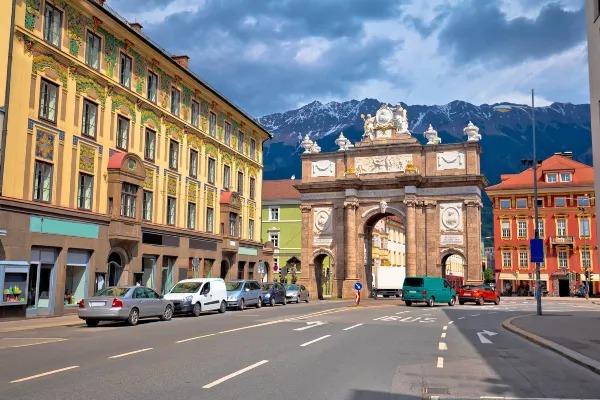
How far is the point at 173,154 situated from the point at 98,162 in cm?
786

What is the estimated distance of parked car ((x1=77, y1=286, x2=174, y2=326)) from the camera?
2098cm

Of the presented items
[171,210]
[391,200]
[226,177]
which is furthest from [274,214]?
[171,210]

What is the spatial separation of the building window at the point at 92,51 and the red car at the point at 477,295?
3130 cm

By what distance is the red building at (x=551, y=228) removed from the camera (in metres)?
73.9

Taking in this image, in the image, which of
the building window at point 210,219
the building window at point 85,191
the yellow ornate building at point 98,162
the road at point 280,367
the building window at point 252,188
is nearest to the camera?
the road at point 280,367

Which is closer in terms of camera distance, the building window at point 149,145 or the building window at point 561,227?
the building window at point 149,145

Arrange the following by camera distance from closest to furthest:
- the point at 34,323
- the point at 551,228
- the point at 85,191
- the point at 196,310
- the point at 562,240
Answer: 1. the point at 34,323
2. the point at 196,310
3. the point at 85,191
4. the point at 562,240
5. the point at 551,228

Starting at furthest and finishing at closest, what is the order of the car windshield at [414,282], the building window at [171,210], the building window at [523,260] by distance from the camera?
the building window at [523,260] → the car windshield at [414,282] → the building window at [171,210]

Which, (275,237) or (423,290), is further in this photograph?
(275,237)

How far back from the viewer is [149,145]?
34.2 metres

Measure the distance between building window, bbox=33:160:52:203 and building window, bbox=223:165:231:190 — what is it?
62.0ft

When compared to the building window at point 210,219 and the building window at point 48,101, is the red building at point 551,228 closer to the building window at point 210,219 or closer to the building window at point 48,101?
the building window at point 210,219

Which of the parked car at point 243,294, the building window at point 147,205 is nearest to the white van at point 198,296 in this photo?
the parked car at point 243,294

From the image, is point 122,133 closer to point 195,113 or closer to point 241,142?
point 195,113
